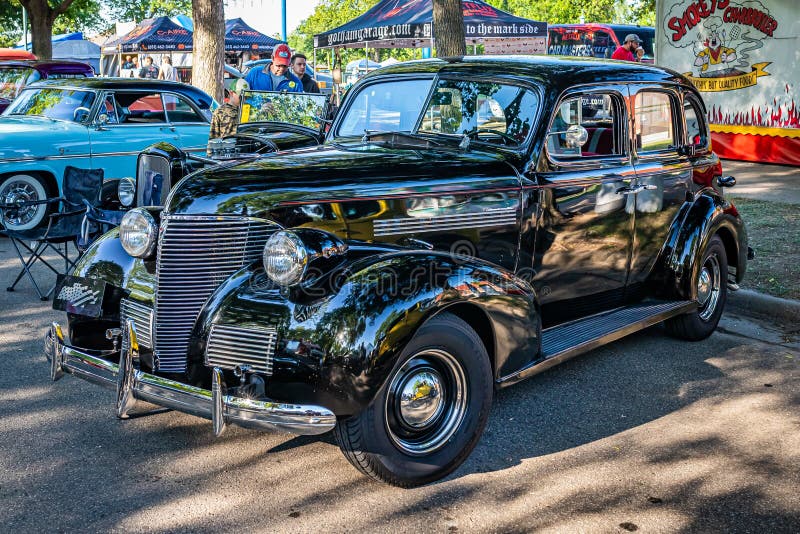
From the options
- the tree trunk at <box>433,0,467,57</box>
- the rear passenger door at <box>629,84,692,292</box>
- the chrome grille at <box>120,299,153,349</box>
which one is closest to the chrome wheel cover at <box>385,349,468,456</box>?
the chrome grille at <box>120,299,153,349</box>

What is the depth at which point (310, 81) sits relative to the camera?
11.3 metres

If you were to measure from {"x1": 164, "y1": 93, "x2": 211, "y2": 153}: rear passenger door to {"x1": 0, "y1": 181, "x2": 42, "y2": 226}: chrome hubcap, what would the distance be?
5.90ft

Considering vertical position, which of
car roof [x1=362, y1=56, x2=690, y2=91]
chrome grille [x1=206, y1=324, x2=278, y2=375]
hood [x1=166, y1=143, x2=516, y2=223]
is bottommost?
chrome grille [x1=206, y1=324, x2=278, y2=375]

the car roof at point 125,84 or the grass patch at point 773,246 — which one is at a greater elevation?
the car roof at point 125,84

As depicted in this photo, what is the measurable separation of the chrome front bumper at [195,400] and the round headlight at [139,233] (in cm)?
46

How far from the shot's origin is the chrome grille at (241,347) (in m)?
3.48

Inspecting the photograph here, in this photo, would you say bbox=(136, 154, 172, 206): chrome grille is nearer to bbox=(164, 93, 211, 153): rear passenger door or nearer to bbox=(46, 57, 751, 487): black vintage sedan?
bbox=(46, 57, 751, 487): black vintage sedan

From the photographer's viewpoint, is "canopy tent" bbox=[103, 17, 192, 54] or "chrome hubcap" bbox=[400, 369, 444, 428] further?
"canopy tent" bbox=[103, 17, 192, 54]

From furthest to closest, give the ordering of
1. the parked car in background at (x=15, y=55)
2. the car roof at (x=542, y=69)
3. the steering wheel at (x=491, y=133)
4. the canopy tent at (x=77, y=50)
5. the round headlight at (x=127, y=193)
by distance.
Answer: the canopy tent at (x=77, y=50), the parked car in background at (x=15, y=55), the round headlight at (x=127, y=193), the car roof at (x=542, y=69), the steering wheel at (x=491, y=133)

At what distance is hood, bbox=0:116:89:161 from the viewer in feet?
30.6

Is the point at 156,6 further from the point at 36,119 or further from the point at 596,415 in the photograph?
the point at 596,415

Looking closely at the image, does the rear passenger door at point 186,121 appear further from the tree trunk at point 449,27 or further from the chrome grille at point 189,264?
the chrome grille at point 189,264

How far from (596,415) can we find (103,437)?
8.31 ft

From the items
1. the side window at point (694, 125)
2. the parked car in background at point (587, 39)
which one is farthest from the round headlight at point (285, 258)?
the parked car in background at point (587, 39)
